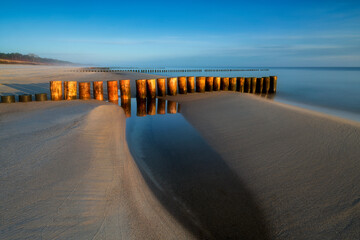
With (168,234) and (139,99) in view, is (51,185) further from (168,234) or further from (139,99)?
(139,99)

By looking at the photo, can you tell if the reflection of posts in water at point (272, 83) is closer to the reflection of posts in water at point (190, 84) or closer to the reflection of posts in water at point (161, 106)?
the reflection of posts in water at point (190, 84)

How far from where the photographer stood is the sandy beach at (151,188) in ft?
5.40

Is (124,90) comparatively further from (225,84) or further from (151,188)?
(151,188)

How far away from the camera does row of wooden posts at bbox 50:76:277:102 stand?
696 cm

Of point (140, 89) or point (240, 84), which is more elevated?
point (240, 84)

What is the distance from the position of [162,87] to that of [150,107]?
1.96 meters

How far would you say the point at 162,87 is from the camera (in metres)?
9.10

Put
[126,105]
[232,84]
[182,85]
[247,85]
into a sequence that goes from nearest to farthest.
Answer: [126,105]
[182,85]
[232,84]
[247,85]

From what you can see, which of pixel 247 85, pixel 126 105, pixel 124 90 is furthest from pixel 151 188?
pixel 247 85

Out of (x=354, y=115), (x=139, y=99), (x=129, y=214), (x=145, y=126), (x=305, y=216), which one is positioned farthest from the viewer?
(x=139, y=99)

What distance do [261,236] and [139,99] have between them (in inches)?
286

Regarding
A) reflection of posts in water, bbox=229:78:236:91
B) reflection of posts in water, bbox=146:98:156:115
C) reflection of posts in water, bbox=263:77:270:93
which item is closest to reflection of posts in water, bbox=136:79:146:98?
reflection of posts in water, bbox=146:98:156:115

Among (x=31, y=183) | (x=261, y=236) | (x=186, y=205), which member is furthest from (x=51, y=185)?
(x=261, y=236)

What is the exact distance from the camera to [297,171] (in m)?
2.66
